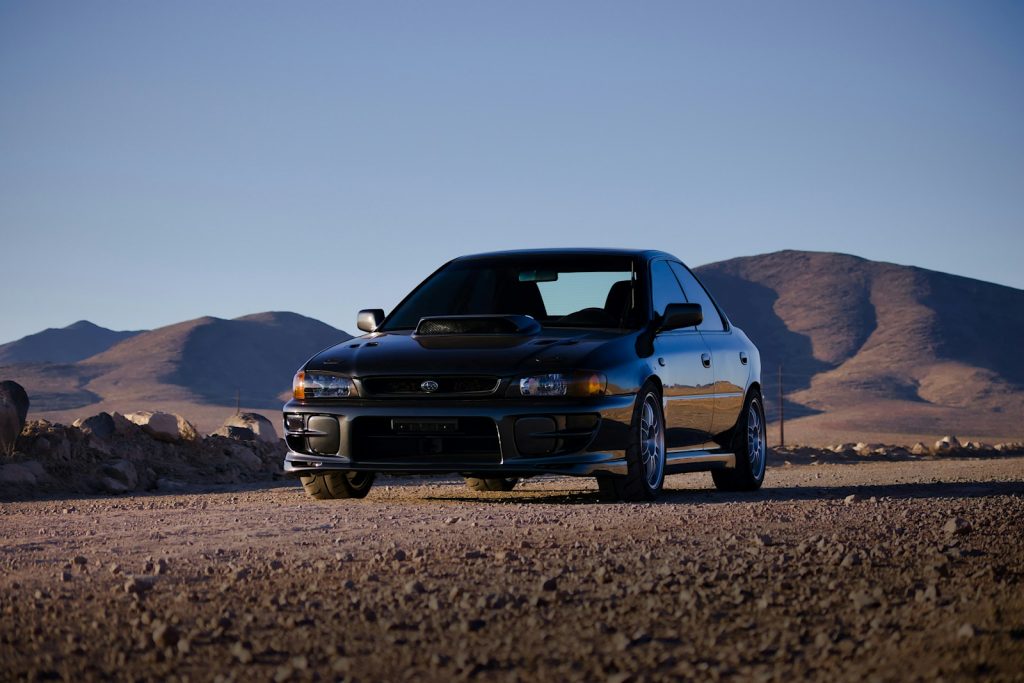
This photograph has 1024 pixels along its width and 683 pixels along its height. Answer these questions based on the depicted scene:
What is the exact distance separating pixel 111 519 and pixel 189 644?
5.02 m

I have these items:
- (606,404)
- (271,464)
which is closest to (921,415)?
(271,464)

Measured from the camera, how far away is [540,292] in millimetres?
11047

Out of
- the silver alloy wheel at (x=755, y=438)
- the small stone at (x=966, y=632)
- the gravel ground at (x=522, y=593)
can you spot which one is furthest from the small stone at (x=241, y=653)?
the silver alloy wheel at (x=755, y=438)

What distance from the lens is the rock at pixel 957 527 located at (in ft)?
26.4

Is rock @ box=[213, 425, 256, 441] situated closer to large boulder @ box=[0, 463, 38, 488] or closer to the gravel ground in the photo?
large boulder @ box=[0, 463, 38, 488]

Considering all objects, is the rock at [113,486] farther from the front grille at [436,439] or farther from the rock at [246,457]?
the front grille at [436,439]

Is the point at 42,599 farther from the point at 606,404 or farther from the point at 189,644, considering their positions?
the point at 606,404

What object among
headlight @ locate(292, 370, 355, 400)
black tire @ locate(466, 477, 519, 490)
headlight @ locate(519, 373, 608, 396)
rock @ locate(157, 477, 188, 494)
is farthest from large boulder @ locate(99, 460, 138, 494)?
headlight @ locate(519, 373, 608, 396)

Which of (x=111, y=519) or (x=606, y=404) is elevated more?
(x=606, y=404)

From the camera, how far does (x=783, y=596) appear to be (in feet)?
19.3

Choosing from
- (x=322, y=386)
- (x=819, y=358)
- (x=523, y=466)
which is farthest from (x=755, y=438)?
(x=819, y=358)

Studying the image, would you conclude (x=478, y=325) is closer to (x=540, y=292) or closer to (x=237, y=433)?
(x=540, y=292)

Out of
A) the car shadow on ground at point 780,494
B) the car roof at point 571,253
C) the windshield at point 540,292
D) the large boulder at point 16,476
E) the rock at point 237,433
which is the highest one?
the car roof at point 571,253

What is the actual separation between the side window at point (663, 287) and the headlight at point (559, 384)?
1445 millimetres
